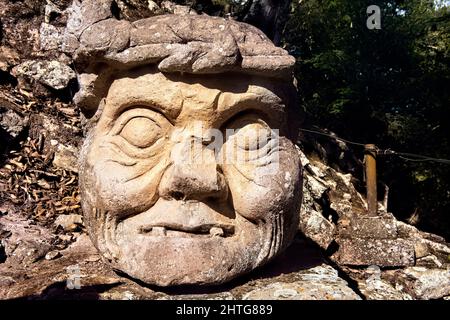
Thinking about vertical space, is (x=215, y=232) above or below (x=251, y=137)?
below

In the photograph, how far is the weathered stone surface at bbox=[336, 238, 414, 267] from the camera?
12.4ft

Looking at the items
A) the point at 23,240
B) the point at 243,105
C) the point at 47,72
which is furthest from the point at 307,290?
the point at 47,72

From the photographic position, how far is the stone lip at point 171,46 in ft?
8.36

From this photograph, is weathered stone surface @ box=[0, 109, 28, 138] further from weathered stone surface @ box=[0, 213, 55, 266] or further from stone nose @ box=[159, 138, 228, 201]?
stone nose @ box=[159, 138, 228, 201]

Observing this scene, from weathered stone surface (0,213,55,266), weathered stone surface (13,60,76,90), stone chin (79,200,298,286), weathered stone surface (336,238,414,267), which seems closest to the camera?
stone chin (79,200,298,286)

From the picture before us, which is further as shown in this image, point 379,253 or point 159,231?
point 379,253

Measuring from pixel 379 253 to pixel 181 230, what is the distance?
6.26ft

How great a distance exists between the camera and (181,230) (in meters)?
2.60

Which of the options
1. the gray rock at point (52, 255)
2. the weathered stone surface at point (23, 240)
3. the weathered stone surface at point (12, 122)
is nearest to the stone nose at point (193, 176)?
the gray rock at point (52, 255)

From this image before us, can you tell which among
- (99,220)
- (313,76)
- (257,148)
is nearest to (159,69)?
(257,148)

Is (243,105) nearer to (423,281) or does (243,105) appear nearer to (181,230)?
(181,230)

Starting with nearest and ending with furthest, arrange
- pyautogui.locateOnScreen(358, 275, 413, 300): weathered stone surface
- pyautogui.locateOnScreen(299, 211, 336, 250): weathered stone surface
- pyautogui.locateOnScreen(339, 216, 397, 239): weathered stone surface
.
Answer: pyautogui.locateOnScreen(358, 275, 413, 300): weathered stone surface, pyautogui.locateOnScreen(339, 216, 397, 239): weathered stone surface, pyautogui.locateOnScreen(299, 211, 336, 250): weathered stone surface

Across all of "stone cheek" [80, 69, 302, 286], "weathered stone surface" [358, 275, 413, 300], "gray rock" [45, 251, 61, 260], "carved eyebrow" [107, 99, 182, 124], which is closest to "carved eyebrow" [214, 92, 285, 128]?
"stone cheek" [80, 69, 302, 286]
